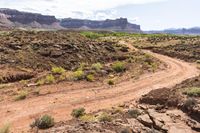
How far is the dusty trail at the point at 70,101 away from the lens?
877 inches

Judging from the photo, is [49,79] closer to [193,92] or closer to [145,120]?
[193,92]

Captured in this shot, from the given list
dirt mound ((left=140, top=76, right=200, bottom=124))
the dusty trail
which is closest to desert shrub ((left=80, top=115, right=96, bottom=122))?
the dusty trail

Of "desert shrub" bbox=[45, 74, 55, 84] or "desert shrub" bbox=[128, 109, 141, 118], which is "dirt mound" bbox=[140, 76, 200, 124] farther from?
"desert shrub" bbox=[45, 74, 55, 84]

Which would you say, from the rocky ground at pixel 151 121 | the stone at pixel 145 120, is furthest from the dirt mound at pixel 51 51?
the stone at pixel 145 120

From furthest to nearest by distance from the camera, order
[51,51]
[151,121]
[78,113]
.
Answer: [51,51] < [78,113] < [151,121]

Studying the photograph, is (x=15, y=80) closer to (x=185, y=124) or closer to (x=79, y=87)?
(x=79, y=87)

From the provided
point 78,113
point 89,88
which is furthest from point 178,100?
point 89,88

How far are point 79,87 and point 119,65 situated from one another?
8.28m

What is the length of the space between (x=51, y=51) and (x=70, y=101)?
60.6 ft

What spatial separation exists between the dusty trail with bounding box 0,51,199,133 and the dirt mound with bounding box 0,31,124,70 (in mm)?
10714

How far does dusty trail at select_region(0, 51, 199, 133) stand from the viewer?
22.3 metres

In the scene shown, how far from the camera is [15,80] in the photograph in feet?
115

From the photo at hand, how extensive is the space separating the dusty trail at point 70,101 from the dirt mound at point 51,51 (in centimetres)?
1071

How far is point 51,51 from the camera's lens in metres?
43.8
